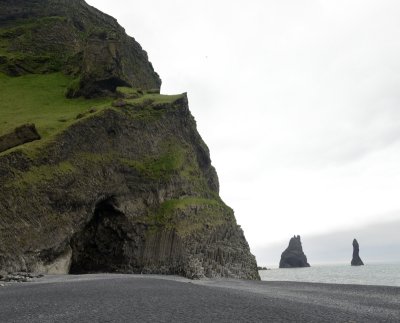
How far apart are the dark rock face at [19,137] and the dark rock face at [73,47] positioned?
27.6m

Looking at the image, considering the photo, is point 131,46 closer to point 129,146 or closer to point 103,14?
point 103,14

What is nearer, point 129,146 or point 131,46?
point 129,146

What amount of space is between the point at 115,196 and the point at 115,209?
1621 millimetres

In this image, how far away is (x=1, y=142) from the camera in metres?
45.2

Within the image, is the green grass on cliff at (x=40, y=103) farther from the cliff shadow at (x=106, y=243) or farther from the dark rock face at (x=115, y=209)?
the cliff shadow at (x=106, y=243)

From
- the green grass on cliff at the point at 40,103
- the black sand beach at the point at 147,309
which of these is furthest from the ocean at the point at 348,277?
the green grass on cliff at the point at 40,103

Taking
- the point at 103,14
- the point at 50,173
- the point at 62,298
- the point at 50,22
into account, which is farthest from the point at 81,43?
the point at 62,298

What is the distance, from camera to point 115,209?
47562 millimetres

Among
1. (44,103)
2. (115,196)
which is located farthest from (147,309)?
(44,103)

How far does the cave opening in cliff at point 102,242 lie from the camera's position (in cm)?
4556

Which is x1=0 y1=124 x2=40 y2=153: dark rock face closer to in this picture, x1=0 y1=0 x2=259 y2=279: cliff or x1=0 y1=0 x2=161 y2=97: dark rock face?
x1=0 y1=0 x2=259 y2=279: cliff

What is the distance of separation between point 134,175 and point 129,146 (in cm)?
485

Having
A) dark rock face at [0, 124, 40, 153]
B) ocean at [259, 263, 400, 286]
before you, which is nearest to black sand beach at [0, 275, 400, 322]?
dark rock face at [0, 124, 40, 153]

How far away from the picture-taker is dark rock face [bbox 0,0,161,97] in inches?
2950
